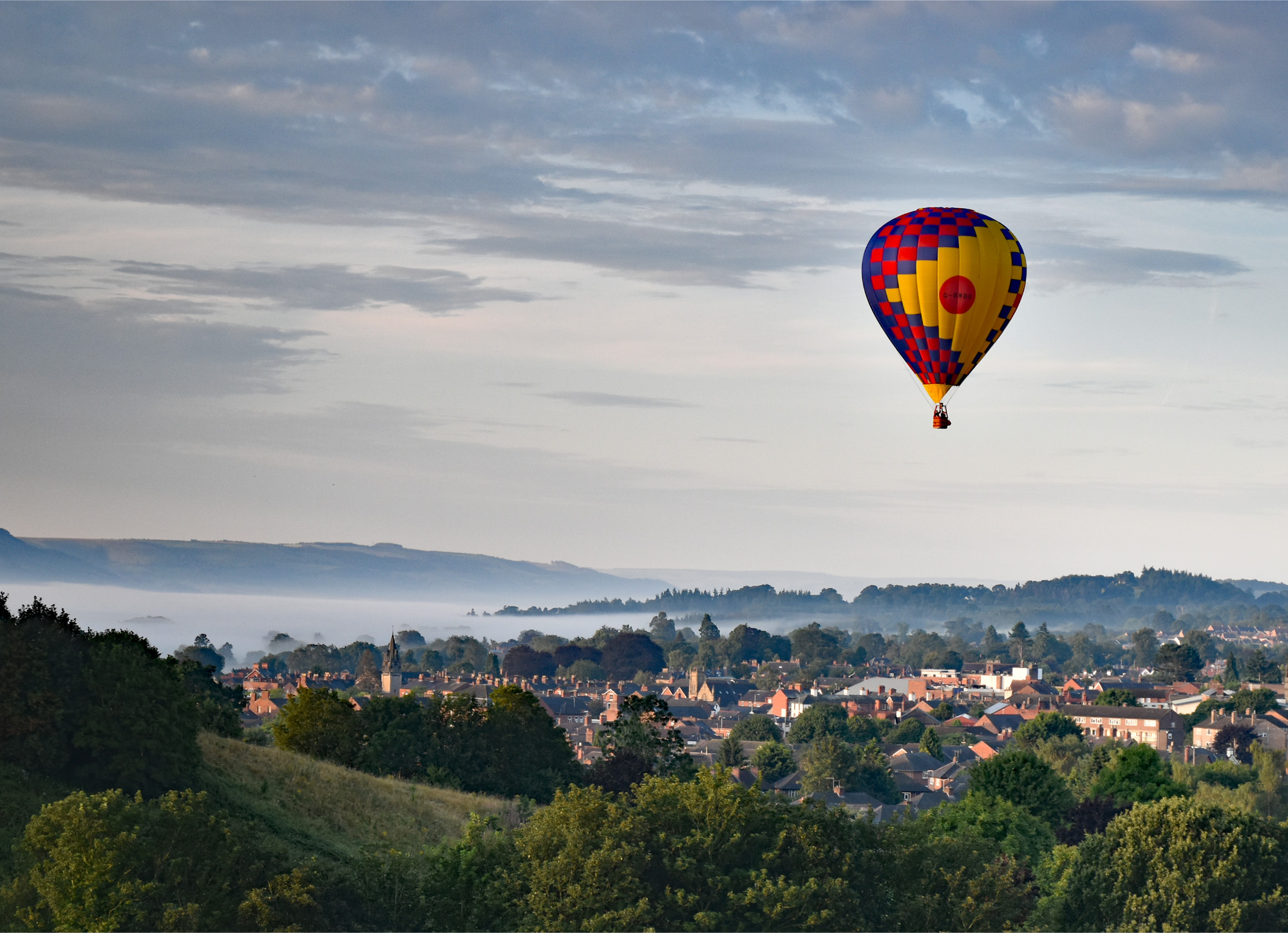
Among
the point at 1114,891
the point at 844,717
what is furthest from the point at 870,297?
the point at 844,717

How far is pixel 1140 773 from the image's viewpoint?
5781cm

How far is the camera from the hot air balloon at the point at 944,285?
123ft

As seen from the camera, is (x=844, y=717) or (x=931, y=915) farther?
(x=844, y=717)

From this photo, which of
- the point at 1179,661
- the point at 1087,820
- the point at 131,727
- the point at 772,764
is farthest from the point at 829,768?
the point at 1179,661

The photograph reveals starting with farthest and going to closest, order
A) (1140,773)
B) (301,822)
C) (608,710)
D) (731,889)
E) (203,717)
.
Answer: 1. (608,710)
2. (1140,773)
3. (203,717)
4. (301,822)
5. (731,889)

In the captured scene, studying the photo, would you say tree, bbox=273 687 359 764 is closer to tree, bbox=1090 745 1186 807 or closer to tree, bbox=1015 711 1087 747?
tree, bbox=1090 745 1186 807

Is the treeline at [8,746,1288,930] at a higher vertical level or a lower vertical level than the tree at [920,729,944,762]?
higher

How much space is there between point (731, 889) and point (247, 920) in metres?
8.06

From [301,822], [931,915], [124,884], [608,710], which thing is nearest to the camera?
[124,884]

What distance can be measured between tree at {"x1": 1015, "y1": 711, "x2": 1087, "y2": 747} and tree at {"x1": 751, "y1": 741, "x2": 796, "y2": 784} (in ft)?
62.0

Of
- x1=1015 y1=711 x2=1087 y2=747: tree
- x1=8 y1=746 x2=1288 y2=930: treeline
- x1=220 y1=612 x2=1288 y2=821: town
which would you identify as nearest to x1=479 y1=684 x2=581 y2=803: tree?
x1=220 y1=612 x2=1288 y2=821: town

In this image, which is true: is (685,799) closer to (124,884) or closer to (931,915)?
(931,915)

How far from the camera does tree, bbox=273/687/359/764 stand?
50.2 m

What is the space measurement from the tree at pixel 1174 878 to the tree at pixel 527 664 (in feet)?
505
